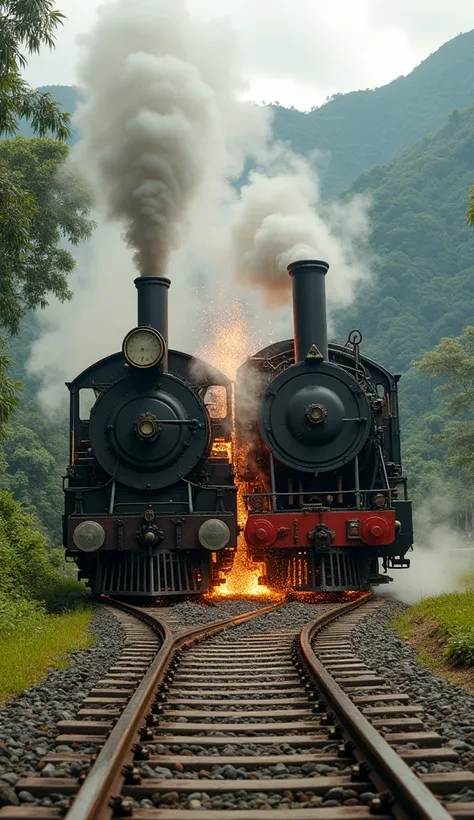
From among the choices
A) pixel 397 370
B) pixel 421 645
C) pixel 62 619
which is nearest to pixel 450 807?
pixel 421 645

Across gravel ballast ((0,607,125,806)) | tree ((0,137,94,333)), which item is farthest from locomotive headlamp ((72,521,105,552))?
Result: tree ((0,137,94,333))

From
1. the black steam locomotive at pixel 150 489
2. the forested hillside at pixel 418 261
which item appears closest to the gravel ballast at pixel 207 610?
the black steam locomotive at pixel 150 489

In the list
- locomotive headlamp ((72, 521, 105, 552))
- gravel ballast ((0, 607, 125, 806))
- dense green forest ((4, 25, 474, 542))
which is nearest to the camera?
gravel ballast ((0, 607, 125, 806))

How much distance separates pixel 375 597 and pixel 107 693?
26.5 ft

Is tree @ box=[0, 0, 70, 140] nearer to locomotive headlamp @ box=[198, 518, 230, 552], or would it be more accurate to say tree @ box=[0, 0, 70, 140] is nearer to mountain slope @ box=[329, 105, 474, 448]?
locomotive headlamp @ box=[198, 518, 230, 552]

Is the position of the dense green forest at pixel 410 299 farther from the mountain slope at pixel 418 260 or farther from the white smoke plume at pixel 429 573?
the white smoke plume at pixel 429 573

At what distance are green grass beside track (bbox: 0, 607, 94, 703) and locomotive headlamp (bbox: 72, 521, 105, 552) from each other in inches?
41.2

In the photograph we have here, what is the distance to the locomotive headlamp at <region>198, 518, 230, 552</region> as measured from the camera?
445 inches

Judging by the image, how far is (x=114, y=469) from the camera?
12031 mm

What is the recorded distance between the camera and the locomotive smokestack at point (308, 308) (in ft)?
40.6

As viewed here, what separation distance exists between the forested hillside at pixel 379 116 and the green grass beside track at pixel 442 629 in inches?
5101

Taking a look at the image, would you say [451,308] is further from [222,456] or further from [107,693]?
[107,693]

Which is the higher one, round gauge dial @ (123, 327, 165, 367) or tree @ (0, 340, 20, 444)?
round gauge dial @ (123, 327, 165, 367)

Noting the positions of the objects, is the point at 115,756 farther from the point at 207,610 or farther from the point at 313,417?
the point at 313,417
